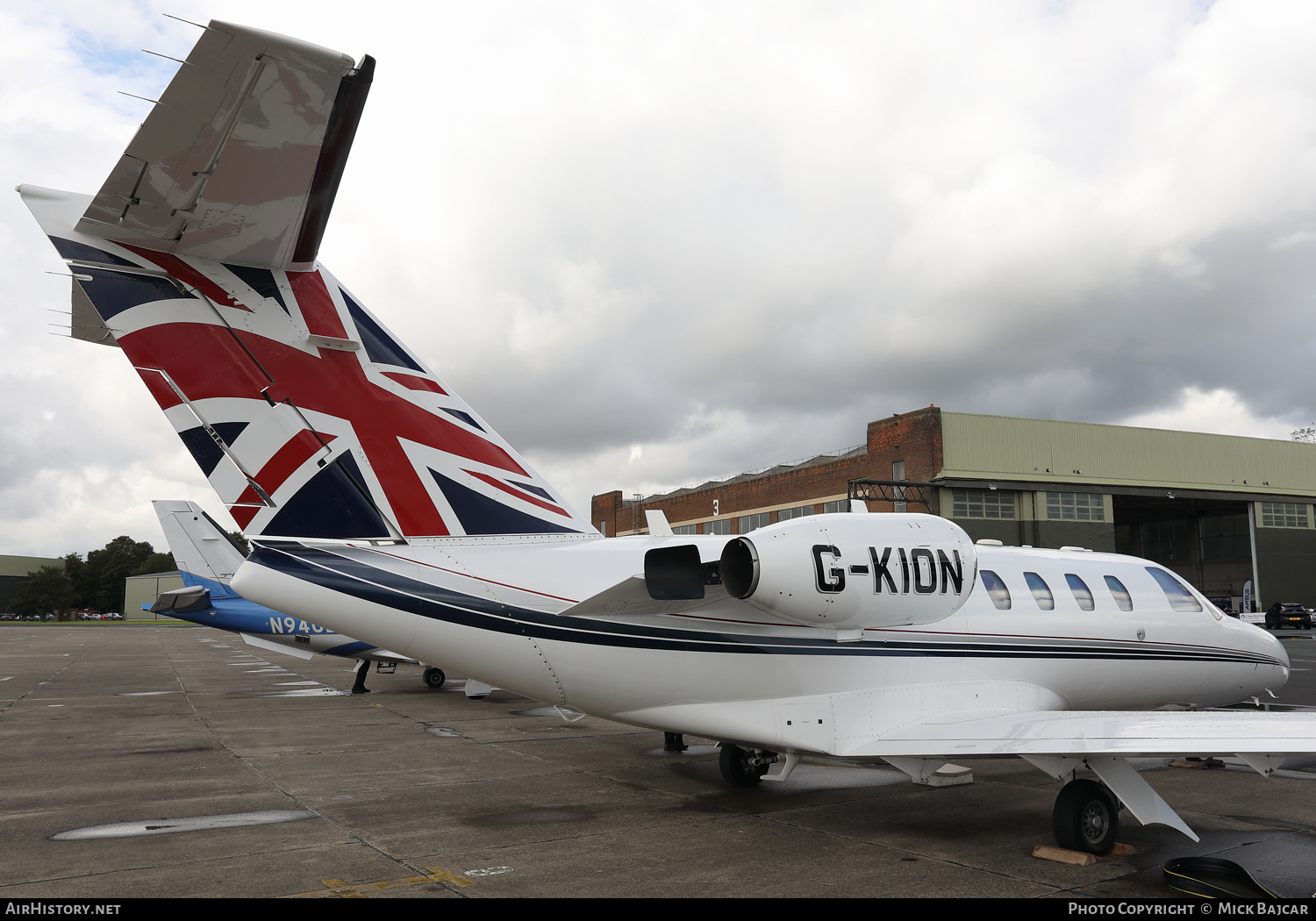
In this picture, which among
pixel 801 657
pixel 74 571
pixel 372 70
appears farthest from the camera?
pixel 74 571

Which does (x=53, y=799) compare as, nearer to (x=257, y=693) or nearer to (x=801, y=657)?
(x=801, y=657)

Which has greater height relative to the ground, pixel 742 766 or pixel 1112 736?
pixel 1112 736

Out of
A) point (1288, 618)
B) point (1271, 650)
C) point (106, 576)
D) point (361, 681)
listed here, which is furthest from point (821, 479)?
point (106, 576)

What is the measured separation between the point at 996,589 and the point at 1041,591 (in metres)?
0.69

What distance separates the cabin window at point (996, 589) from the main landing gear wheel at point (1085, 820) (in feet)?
7.44

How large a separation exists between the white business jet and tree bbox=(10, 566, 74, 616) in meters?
115

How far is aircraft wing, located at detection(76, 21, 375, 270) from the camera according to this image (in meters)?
4.18

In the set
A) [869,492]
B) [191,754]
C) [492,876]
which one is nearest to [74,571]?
[869,492]

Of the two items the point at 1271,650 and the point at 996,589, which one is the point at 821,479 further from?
the point at 996,589

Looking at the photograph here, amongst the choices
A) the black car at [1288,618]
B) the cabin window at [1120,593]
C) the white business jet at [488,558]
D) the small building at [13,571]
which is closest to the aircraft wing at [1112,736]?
the white business jet at [488,558]

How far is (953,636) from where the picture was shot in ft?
26.2

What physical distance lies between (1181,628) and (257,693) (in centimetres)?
1793

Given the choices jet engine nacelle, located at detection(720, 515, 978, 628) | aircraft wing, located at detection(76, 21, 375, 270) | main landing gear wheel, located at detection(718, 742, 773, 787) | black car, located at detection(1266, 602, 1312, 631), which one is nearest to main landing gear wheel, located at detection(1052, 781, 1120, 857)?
jet engine nacelle, located at detection(720, 515, 978, 628)

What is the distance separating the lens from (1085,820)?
6434mm
